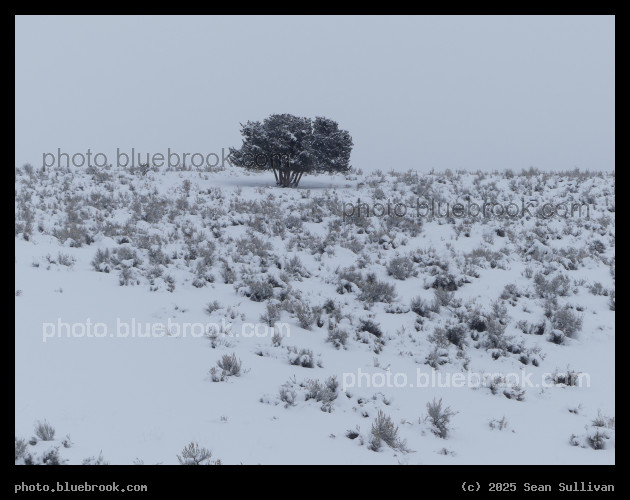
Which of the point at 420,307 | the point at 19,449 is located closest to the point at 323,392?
the point at 19,449

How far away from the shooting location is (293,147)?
19406 mm

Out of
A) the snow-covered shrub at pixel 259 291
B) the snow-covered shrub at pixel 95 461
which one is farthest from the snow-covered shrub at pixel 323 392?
the snow-covered shrub at pixel 259 291

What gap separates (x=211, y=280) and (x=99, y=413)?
4882 mm

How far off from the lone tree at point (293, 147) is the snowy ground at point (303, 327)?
13.3 feet

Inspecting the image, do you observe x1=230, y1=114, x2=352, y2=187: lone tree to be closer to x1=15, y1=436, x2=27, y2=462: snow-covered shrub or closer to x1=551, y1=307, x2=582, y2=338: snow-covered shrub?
x1=551, y1=307, x2=582, y2=338: snow-covered shrub

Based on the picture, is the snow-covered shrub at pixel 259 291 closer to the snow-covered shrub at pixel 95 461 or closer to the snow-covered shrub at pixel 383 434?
the snow-covered shrub at pixel 383 434

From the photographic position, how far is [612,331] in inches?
333

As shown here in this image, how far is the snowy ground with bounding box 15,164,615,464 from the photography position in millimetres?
5164

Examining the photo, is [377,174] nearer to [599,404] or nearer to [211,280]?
[211,280]

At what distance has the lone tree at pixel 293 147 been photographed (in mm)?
19406

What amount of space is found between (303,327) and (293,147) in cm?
1265

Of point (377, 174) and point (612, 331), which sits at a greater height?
point (377, 174)
